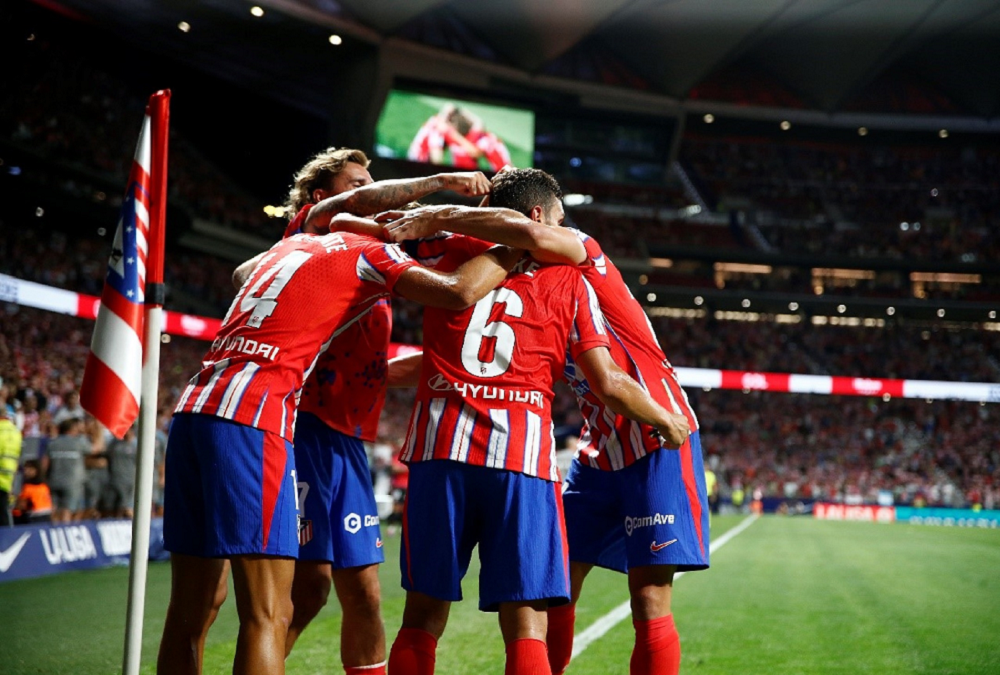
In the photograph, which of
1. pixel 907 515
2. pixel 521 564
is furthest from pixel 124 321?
pixel 907 515

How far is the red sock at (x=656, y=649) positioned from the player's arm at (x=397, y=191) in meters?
1.93

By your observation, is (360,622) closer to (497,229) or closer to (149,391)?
(149,391)

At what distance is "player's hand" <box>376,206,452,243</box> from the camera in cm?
372

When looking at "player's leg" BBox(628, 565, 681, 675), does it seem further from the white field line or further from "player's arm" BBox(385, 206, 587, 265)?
the white field line

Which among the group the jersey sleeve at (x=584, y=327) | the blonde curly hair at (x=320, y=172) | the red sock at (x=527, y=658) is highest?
the blonde curly hair at (x=320, y=172)

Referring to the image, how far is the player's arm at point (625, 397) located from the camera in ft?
12.1

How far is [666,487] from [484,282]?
1.28 meters

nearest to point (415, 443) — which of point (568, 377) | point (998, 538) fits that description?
point (568, 377)

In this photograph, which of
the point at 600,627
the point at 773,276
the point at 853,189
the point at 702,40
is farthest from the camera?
the point at 853,189

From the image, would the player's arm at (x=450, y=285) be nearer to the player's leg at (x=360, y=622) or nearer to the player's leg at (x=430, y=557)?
the player's leg at (x=430, y=557)

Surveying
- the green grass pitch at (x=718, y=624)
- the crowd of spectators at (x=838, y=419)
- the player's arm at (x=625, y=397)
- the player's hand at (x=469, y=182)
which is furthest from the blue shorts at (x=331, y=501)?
the crowd of spectators at (x=838, y=419)

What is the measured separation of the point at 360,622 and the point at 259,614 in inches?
35.9

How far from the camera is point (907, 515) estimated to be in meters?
37.0

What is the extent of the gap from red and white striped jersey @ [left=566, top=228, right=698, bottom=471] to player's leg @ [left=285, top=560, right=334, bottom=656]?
4.22 feet
